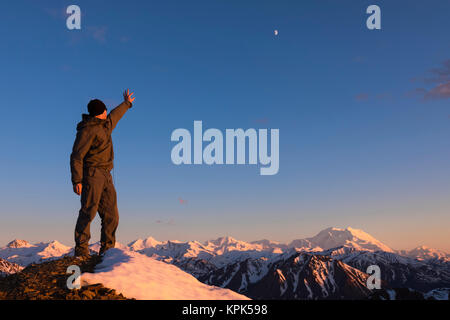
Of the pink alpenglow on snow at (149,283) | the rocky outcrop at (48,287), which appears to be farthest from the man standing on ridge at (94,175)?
the pink alpenglow on snow at (149,283)

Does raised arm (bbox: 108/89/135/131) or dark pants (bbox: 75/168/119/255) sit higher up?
raised arm (bbox: 108/89/135/131)

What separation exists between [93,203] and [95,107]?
126 inches

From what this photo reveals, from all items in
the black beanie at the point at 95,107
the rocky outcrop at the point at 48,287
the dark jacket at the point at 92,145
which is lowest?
the rocky outcrop at the point at 48,287

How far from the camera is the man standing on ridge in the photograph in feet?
36.2

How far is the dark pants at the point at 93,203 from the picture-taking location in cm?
1130

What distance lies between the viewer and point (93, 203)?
1138cm

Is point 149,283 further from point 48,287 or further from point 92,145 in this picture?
point 92,145

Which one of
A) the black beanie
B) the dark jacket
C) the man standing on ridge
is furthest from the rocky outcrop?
the black beanie

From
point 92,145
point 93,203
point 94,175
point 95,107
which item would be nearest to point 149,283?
point 93,203

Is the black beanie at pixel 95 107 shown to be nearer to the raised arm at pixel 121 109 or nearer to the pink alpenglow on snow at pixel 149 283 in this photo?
the raised arm at pixel 121 109

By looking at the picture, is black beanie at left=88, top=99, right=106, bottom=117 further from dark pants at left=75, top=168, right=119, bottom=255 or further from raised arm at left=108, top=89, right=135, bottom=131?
dark pants at left=75, top=168, right=119, bottom=255
